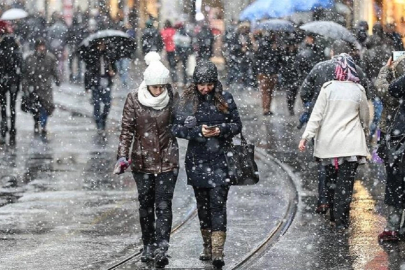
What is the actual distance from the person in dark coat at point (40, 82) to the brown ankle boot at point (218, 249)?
10.2 meters

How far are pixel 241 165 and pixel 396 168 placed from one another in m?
1.62

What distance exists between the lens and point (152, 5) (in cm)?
4809

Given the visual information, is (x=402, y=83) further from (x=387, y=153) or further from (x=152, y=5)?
(x=152, y=5)

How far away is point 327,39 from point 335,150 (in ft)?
28.0

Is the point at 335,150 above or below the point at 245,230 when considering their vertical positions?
above

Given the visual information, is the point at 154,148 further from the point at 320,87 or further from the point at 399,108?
the point at 320,87

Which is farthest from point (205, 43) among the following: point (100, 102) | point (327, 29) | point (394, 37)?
point (327, 29)

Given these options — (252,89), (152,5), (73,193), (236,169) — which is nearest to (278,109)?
(252,89)

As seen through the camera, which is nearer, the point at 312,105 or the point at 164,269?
the point at 164,269

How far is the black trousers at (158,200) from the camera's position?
9672 millimetres

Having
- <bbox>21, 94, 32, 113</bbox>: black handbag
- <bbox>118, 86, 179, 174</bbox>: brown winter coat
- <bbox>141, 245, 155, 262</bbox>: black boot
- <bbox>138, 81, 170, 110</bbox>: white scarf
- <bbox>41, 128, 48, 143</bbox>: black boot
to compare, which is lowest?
<bbox>141, 245, 155, 262</bbox>: black boot

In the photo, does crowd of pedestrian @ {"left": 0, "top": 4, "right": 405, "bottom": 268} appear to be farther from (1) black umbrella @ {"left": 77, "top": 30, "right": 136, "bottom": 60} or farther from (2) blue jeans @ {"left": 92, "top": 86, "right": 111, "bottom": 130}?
(1) black umbrella @ {"left": 77, "top": 30, "right": 136, "bottom": 60}

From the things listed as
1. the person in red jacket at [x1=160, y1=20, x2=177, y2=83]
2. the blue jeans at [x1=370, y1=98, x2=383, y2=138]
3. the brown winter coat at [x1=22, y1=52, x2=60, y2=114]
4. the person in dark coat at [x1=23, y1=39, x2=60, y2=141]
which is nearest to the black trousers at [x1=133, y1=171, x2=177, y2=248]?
the blue jeans at [x1=370, y1=98, x2=383, y2=138]

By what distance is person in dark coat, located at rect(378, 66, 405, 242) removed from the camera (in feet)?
34.1
